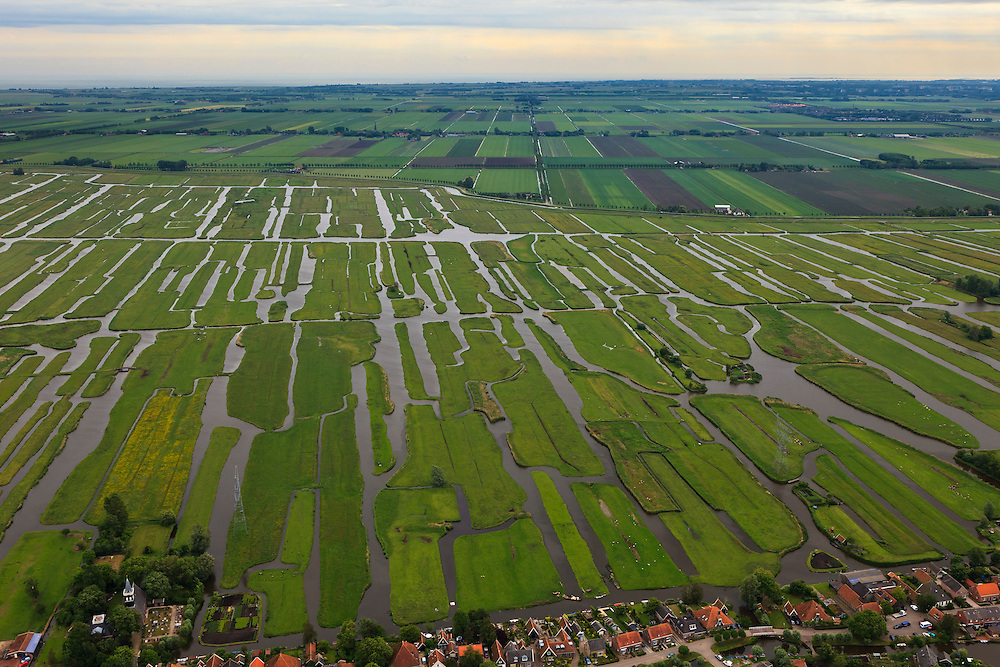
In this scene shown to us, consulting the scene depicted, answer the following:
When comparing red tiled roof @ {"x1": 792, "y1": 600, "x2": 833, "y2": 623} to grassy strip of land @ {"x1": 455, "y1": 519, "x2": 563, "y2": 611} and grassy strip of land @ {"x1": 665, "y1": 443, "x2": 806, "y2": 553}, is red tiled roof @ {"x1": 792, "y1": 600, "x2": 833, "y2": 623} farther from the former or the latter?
grassy strip of land @ {"x1": 455, "y1": 519, "x2": 563, "y2": 611}

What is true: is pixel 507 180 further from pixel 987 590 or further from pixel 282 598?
pixel 987 590

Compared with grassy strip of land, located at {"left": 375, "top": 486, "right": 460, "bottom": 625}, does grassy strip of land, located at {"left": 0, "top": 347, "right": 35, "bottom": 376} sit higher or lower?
higher

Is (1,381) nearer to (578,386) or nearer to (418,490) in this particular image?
(418,490)

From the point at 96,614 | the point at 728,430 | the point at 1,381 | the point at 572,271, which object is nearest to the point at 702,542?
the point at 728,430

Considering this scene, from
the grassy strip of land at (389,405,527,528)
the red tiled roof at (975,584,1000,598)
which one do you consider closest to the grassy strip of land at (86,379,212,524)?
the grassy strip of land at (389,405,527,528)

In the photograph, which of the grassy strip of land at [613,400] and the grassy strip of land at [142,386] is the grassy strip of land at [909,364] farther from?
the grassy strip of land at [142,386]

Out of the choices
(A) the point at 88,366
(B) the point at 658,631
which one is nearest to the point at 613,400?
(B) the point at 658,631
